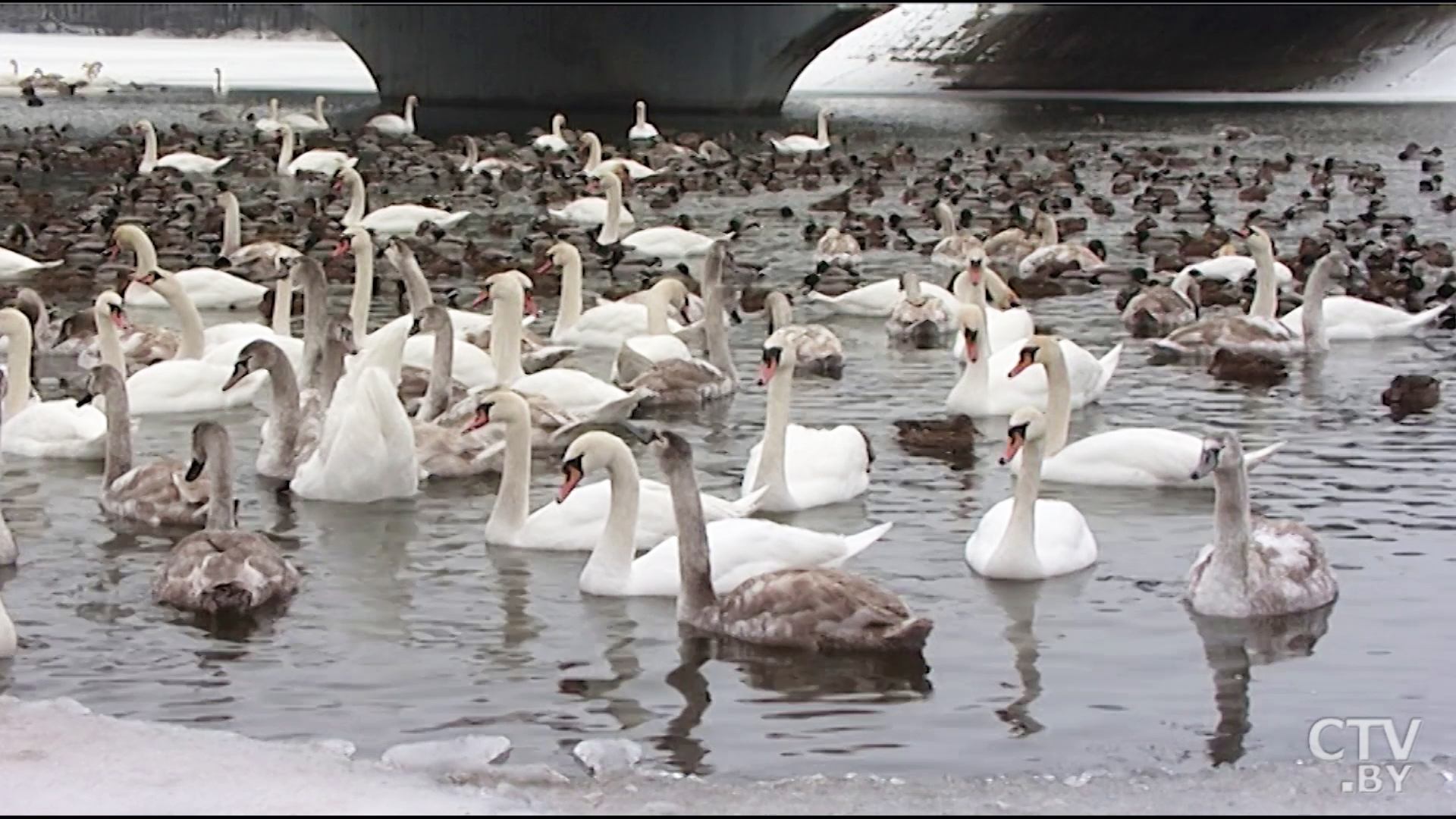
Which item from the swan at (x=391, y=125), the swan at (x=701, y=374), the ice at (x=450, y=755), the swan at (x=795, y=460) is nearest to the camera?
the ice at (x=450, y=755)

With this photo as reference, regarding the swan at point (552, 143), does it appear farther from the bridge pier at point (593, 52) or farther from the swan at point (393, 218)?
the swan at point (393, 218)

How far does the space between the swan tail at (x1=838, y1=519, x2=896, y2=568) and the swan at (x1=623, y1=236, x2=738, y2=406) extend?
441cm

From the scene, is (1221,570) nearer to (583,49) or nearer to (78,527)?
(78,527)

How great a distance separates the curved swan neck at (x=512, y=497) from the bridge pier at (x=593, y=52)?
43201mm

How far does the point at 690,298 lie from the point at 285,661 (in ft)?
33.4

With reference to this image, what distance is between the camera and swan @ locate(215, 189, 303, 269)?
74.7ft

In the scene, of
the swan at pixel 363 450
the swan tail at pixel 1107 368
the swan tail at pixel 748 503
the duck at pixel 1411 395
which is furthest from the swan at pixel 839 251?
the swan tail at pixel 748 503

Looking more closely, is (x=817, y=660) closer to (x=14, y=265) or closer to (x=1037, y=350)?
(x=1037, y=350)

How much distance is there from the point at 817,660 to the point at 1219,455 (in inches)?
73.7

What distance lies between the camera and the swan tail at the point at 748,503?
11406mm

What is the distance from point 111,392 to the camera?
39.8ft

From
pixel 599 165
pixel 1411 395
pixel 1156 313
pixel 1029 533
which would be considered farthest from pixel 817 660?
pixel 599 165

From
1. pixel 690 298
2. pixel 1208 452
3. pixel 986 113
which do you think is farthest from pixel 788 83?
pixel 1208 452

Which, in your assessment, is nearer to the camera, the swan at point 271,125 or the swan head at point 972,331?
the swan head at point 972,331
